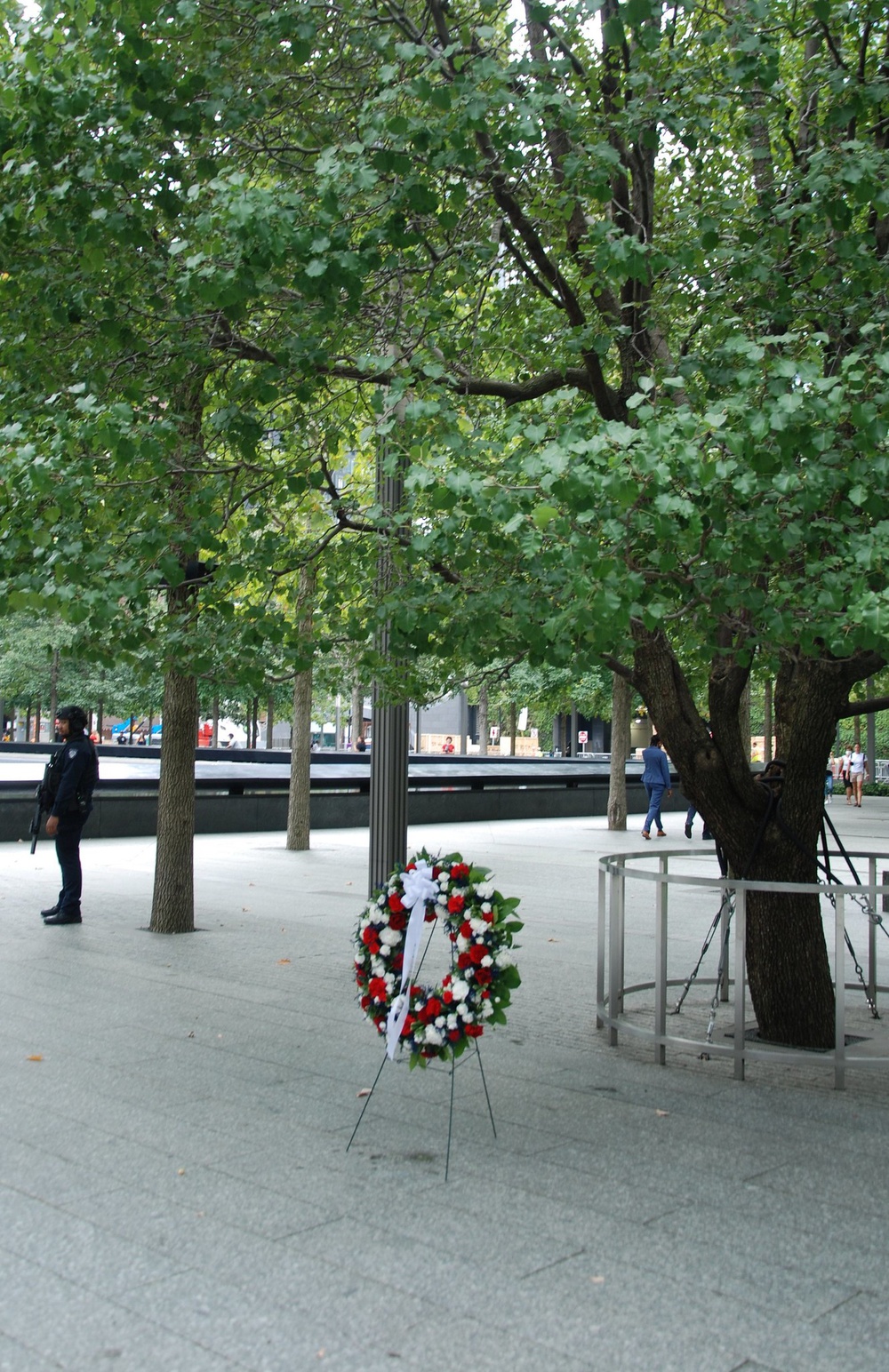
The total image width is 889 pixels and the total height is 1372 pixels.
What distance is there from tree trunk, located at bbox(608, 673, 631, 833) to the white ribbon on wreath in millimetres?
18270

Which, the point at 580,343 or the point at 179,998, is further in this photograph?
the point at 179,998

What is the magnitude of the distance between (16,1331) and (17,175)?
4.76 meters

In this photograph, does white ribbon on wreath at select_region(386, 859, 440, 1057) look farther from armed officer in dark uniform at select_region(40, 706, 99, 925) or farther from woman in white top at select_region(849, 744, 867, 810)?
woman in white top at select_region(849, 744, 867, 810)

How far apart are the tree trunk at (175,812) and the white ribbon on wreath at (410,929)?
19.6 ft

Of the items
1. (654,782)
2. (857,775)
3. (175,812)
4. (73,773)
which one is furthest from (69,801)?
(857,775)

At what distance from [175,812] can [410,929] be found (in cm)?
617

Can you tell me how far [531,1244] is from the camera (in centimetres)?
424

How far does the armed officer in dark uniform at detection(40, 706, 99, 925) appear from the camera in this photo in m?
11.1

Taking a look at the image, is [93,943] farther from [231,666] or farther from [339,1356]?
[339,1356]

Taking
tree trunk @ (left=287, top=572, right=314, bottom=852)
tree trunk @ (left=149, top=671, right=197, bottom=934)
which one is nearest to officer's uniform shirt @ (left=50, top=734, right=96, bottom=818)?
tree trunk @ (left=149, top=671, right=197, bottom=934)

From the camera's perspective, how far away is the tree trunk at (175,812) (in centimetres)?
1085

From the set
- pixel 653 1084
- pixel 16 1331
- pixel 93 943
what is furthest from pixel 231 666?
pixel 93 943

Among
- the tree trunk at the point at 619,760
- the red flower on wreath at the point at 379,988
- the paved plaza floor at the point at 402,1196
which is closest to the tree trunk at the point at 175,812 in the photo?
the paved plaza floor at the point at 402,1196

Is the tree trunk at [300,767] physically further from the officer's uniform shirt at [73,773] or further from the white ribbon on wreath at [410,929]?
the white ribbon on wreath at [410,929]
